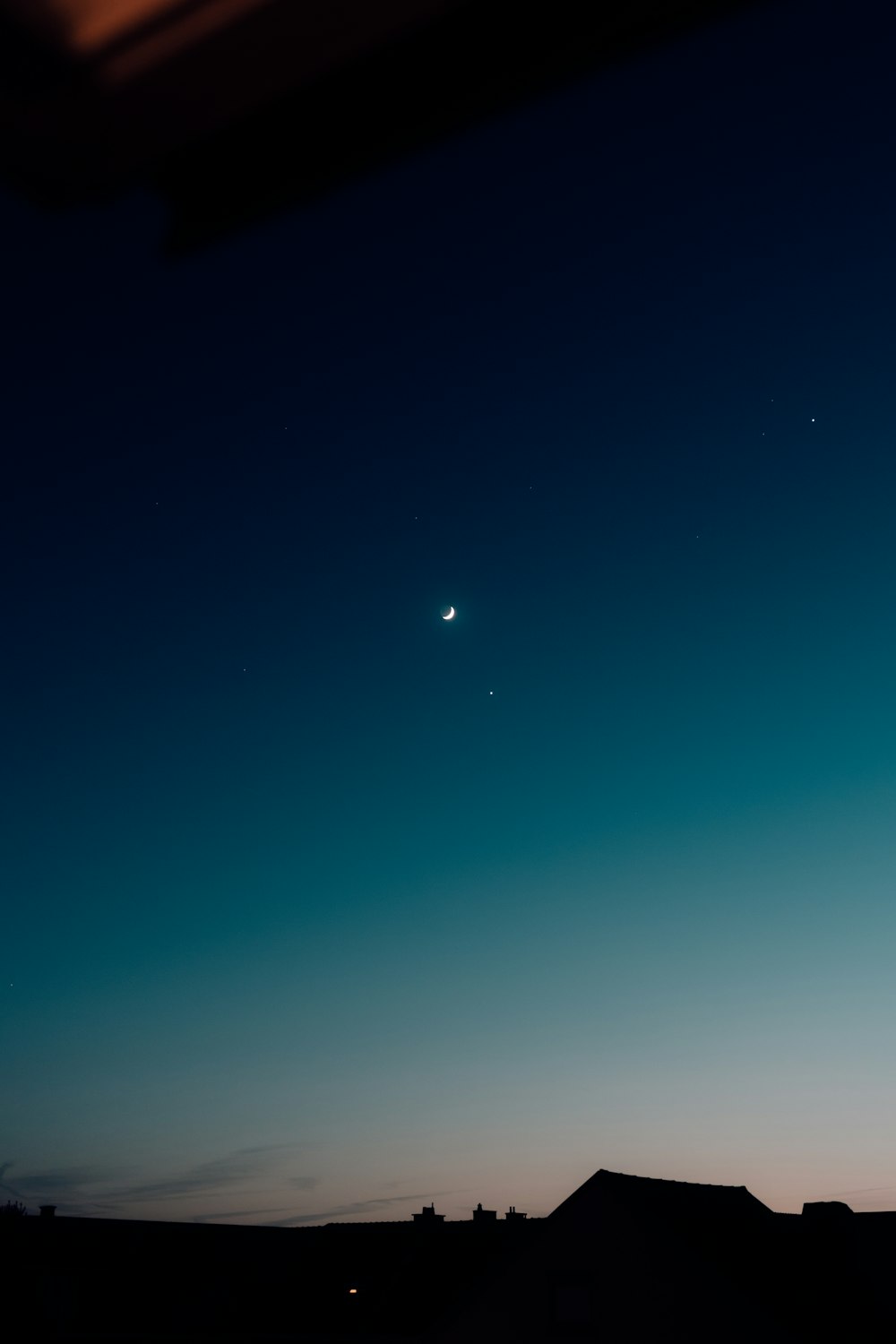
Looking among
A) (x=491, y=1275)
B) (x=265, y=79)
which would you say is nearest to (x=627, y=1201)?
(x=491, y=1275)

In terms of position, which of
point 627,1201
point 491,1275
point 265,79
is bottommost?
point 491,1275

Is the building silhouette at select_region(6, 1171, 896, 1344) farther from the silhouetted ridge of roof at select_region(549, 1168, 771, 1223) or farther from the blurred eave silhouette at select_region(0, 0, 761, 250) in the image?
the blurred eave silhouette at select_region(0, 0, 761, 250)

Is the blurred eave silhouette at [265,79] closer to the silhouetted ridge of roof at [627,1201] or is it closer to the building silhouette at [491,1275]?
the building silhouette at [491,1275]

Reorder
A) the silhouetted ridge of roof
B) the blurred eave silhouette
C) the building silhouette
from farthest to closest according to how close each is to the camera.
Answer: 1. the silhouetted ridge of roof
2. the building silhouette
3. the blurred eave silhouette

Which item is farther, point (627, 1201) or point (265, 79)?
point (627, 1201)

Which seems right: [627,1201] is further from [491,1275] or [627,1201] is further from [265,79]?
[265,79]

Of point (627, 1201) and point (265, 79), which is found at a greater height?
point (265, 79)

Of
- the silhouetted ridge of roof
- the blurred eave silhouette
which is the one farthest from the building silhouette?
the blurred eave silhouette
